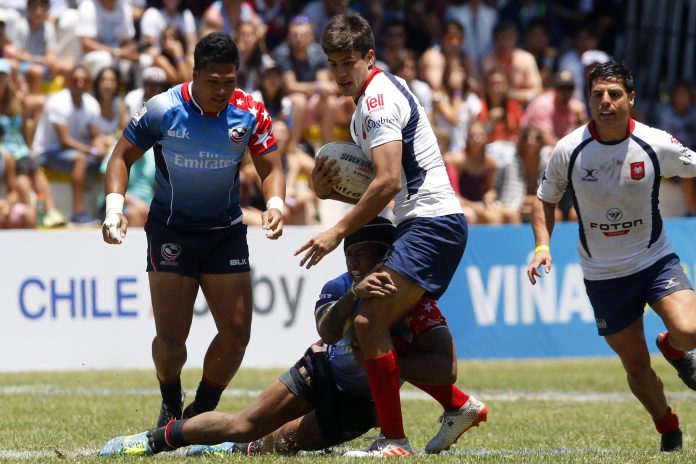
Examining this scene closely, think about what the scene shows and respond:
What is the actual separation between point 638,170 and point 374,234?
1578mm

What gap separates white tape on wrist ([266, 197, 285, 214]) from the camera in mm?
7081

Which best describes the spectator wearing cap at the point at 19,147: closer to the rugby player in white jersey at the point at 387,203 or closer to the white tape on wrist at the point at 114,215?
the white tape on wrist at the point at 114,215

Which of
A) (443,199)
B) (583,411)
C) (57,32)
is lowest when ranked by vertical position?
(583,411)

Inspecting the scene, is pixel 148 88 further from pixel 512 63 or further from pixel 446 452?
pixel 446 452

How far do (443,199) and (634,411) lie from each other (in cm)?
335

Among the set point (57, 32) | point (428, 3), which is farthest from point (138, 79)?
point (428, 3)

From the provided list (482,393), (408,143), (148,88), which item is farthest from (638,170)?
(148,88)

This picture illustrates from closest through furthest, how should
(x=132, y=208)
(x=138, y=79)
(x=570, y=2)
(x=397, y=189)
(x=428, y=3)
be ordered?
(x=397, y=189) < (x=132, y=208) < (x=138, y=79) < (x=428, y=3) < (x=570, y=2)

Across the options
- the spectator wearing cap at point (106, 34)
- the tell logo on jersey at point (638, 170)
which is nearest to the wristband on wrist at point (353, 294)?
the tell logo on jersey at point (638, 170)

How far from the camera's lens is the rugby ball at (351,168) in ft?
21.8

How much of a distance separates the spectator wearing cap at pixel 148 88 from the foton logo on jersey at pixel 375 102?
7364 millimetres

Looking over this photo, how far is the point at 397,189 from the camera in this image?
6305 millimetres

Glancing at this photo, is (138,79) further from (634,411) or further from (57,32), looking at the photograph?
(634,411)

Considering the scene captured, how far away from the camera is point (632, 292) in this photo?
7117mm
